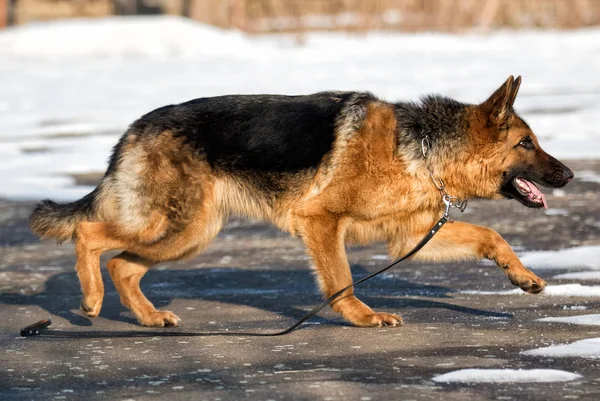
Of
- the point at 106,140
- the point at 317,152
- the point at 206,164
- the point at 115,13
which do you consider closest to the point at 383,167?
the point at 317,152

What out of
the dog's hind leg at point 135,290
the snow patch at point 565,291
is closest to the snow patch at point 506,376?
the snow patch at point 565,291

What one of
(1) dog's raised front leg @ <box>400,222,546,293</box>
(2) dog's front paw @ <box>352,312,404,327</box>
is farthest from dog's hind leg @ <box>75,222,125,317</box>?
(1) dog's raised front leg @ <box>400,222,546,293</box>

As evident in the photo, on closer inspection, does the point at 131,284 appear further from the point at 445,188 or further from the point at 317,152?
the point at 445,188

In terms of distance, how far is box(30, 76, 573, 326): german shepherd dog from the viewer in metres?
6.43

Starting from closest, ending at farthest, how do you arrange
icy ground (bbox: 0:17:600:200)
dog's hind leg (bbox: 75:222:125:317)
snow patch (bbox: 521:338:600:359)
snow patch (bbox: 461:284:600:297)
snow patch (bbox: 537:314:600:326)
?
snow patch (bbox: 521:338:600:359) → snow patch (bbox: 537:314:600:326) → dog's hind leg (bbox: 75:222:125:317) → snow patch (bbox: 461:284:600:297) → icy ground (bbox: 0:17:600:200)

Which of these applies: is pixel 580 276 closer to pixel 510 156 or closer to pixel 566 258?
pixel 566 258

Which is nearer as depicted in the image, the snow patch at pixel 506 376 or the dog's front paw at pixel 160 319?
the snow patch at pixel 506 376

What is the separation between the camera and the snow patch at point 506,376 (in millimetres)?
4891

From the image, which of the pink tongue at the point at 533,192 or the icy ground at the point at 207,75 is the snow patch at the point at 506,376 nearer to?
the pink tongue at the point at 533,192

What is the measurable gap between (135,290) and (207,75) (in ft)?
53.9

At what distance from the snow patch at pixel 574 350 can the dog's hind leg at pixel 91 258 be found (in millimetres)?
2619

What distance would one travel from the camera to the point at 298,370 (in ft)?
17.2

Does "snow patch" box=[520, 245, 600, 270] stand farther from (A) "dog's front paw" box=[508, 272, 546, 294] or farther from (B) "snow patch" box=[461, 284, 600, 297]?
(A) "dog's front paw" box=[508, 272, 546, 294]

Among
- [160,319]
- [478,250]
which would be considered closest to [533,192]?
[478,250]
